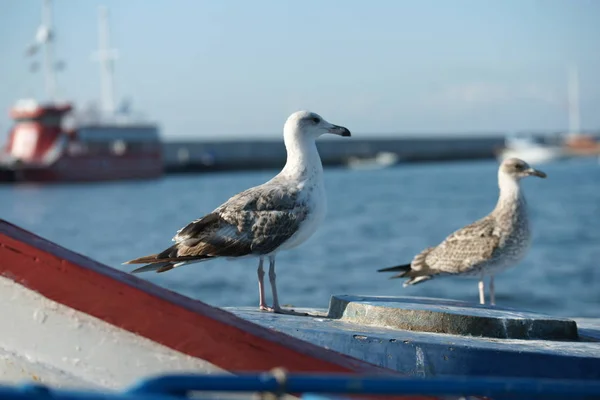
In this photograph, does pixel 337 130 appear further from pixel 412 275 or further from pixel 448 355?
pixel 412 275

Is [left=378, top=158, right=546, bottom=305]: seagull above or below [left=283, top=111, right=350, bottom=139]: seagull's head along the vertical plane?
below

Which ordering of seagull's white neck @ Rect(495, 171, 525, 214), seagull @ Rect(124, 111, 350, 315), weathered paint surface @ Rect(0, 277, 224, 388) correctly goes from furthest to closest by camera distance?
1. seagull's white neck @ Rect(495, 171, 525, 214)
2. seagull @ Rect(124, 111, 350, 315)
3. weathered paint surface @ Rect(0, 277, 224, 388)

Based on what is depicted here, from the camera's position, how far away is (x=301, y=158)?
4.55 m

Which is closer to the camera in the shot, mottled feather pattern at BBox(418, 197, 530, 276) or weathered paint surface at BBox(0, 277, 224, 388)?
weathered paint surface at BBox(0, 277, 224, 388)

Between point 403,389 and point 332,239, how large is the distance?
19.7 metres

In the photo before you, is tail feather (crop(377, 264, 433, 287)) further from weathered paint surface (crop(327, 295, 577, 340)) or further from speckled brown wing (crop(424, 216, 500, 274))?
weathered paint surface (crop(327, 295, 577, 340))

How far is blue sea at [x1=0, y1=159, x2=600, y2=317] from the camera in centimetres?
1353

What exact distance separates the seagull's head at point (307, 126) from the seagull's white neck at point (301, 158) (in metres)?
0.01

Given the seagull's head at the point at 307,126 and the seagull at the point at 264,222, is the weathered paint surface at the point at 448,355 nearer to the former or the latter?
the seagull at the point at 264,222

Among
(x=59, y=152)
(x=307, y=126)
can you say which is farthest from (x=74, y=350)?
(x=59, y=152)

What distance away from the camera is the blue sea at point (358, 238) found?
13531mm

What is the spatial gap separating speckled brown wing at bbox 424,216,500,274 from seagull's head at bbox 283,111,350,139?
59.5 inches

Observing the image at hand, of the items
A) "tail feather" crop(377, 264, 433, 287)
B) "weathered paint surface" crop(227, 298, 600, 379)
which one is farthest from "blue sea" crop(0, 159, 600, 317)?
"weathered paint surface" crop(227, 298, 600, 379)

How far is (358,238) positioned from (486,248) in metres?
16.0
